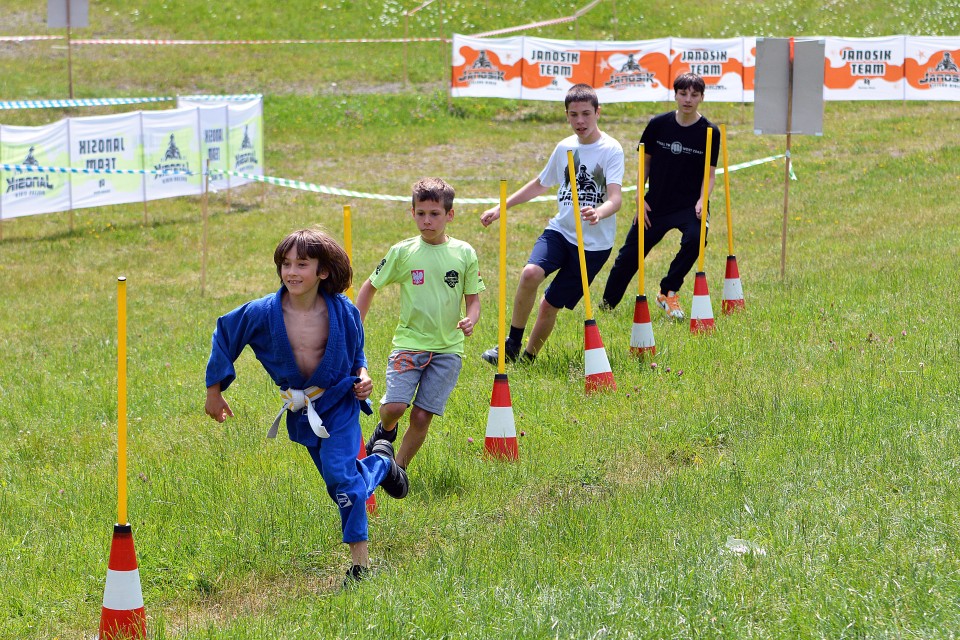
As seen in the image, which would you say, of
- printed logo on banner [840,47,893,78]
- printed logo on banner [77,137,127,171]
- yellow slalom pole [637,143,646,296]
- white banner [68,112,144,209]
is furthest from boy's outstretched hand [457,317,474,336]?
printed logo on banner [840,47,893,78]

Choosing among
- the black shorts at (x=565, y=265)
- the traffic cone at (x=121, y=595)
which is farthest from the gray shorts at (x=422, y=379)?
the black shorts at (x=565, y=265)

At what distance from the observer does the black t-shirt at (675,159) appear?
32.0ft

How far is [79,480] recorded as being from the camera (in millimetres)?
6496

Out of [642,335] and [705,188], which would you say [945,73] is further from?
[642,335]

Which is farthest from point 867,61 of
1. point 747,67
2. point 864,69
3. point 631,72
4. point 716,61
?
point 631,72

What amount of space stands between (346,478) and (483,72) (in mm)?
23200

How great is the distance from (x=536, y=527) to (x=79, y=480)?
2.95m

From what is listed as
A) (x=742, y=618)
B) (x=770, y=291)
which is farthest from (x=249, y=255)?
(x=742, y=618)

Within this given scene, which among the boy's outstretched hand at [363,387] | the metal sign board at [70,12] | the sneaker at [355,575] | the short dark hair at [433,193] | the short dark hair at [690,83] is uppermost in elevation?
the metal sign board at [70,12]

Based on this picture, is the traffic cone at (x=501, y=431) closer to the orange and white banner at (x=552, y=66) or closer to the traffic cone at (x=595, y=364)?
the traffic cone at (x=595, y=364)

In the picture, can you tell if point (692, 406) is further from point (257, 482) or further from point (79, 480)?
point (79, 480)

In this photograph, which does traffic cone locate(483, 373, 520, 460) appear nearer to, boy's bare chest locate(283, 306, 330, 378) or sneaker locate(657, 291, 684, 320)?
boy's bare chest locate(283, 306, 330, 378)

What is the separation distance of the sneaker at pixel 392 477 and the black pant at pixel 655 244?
185 inches

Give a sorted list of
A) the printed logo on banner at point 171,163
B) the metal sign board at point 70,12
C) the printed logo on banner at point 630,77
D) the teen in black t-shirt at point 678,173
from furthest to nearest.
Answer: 1. the printed logo on banner at point 630,77
2. the metal sign board at point 70,12
3. the printed logo on banner at point 171,163
4. the teen in black t-shirt at point 678,173
